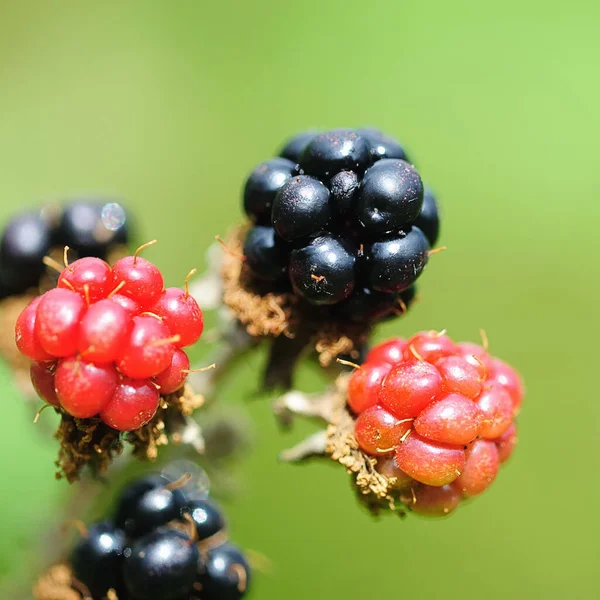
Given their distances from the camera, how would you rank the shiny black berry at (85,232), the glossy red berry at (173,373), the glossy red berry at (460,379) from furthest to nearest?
the shiny black berry at (85,232) → the glossy red berry at (460,379) → the glossy red berry at (173,373)

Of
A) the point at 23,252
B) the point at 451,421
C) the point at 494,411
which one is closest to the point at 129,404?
the point at 451,421

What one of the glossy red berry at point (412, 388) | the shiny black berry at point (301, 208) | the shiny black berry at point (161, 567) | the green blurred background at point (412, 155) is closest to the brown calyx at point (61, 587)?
the shiny black berry at point (161, 567)

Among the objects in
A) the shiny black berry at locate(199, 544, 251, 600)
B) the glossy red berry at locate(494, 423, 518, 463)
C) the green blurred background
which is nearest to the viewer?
the glossy red berry at locate(494, 423, 518, 463)

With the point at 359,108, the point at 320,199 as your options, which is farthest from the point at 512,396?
the point at 359,108

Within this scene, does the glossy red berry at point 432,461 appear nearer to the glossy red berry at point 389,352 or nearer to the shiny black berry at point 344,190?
the glossy red berry at point 389,352

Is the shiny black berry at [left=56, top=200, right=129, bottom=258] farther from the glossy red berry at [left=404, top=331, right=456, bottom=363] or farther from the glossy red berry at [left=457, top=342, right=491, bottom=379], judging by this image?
the glossy red berry at [left=457, top=342, right=491, bottom=379]

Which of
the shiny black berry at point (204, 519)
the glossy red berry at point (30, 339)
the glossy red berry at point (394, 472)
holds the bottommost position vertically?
the shiny black berry at point (204, 519)

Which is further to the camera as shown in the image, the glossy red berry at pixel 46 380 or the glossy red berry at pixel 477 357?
the glossy red berry at pixel 477 357

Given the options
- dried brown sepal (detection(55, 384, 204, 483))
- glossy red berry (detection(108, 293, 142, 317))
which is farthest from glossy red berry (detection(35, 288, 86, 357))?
dried brown sepal (detection(55, 384, 204, 483))
